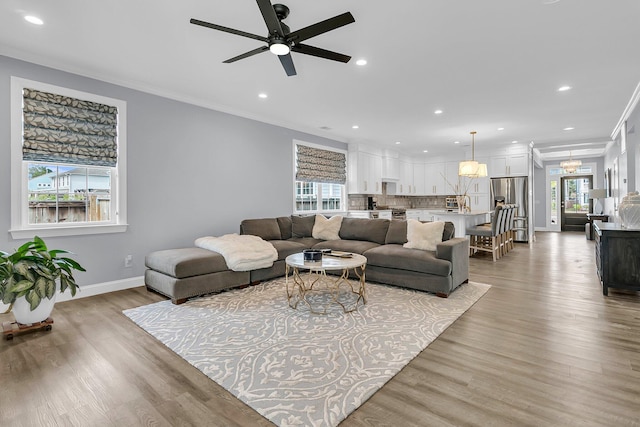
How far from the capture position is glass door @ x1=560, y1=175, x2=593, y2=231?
11.0 metres

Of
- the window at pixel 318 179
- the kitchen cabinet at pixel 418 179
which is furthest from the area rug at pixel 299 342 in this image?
the kitchen cabinet at pixel 418 179

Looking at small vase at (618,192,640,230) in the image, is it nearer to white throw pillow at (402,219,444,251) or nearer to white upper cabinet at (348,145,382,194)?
white throw pillow at (402,219,444,251)

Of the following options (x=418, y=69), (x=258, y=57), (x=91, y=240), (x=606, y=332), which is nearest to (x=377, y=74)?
(x=418, y=69)

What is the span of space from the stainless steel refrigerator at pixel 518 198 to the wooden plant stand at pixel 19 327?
931cm

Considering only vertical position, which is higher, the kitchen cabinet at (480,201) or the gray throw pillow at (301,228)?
the kitchen cabinet at (480,201)

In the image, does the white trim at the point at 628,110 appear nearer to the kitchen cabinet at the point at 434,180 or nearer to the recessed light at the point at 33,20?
the kitchen cabinet at the point at 434,180

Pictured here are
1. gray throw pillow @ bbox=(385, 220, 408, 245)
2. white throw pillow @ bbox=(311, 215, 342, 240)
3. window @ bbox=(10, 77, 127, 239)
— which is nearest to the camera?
window @ bbox=(10, 77, 127, 239)

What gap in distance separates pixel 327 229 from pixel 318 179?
78.7 inches

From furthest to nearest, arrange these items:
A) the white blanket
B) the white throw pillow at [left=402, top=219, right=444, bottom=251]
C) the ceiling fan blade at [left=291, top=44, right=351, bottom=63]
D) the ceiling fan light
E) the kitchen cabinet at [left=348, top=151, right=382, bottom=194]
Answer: the kitchen cabinet at [left=348, top=151, right=382, bottom=194]
the white throw pillow at [left=402, top=219, right=444, bottom=251]
the white blanket
the ceiling fan blade at [left=291, top=44, right=351, bottom=63]
the ceiling fan light

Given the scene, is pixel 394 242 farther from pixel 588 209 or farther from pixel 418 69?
pixel 588 209

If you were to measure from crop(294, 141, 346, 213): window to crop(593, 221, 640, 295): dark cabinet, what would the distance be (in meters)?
4.90

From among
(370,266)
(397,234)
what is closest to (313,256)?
(370,266)

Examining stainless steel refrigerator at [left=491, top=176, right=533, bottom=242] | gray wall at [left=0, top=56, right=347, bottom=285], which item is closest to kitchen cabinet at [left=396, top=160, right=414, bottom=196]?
stainless steel refrigerator at [left=491, top=176, right=533, bottom=242]

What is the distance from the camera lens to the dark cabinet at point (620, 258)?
3668 millimetres
